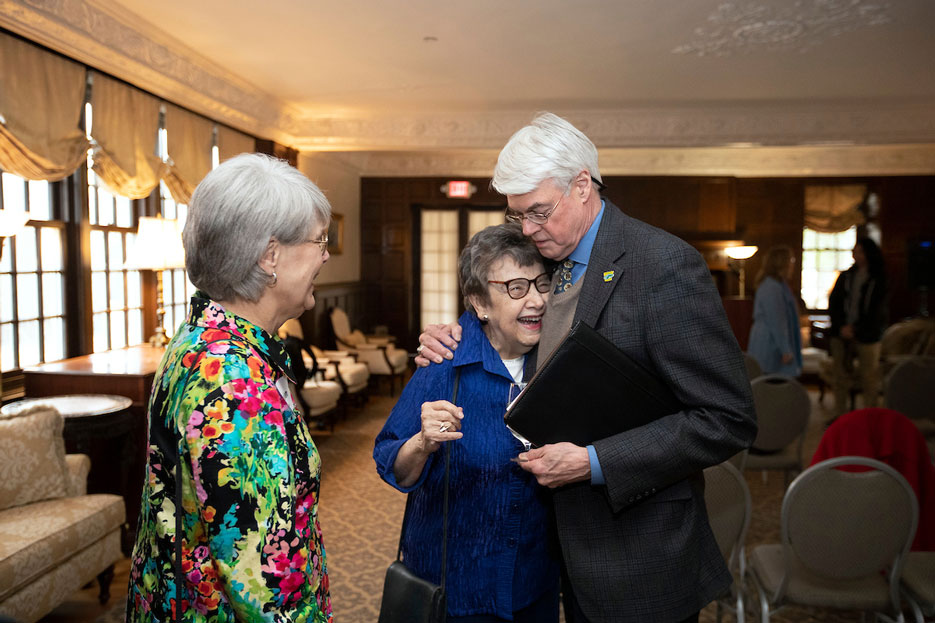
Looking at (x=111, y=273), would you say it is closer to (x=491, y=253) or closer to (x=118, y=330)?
(x=118, y=330)

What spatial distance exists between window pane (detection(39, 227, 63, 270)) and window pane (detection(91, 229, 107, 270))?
351 millimetres

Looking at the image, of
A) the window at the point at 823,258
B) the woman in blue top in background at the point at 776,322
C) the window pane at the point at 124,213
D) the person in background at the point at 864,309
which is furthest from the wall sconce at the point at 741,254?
the window pane at the point at 124,213

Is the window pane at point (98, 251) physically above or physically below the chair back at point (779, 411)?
above

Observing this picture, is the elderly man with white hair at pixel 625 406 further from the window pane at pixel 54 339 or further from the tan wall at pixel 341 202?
the tan wall at pixel 341 202

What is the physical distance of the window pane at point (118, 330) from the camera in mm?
5793

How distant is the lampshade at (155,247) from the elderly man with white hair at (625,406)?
13.3ft

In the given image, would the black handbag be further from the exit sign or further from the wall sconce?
the exit sign

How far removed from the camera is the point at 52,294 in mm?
5090

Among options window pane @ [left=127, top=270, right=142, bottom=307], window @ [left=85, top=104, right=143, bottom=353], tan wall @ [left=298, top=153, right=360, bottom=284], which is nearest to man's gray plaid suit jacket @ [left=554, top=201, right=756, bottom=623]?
window @ [left=85, top=104, right=143, bottom=353]

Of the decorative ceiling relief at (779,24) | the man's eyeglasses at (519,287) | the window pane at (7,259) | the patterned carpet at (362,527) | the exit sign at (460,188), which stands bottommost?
the patterned carpet at (362,527)

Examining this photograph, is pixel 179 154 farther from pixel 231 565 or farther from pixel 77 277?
pixel 231 565

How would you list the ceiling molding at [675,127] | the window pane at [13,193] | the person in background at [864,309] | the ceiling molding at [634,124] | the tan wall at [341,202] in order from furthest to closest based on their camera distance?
the tan wall at [341,202]
the ceiling molding at [675,127]
the ceiling molding at [634,124]
the person in background at [864,309]
the window pane at [13,193]

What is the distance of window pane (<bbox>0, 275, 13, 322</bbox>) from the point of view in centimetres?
465

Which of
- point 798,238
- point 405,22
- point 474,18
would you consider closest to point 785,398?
point 474,18
